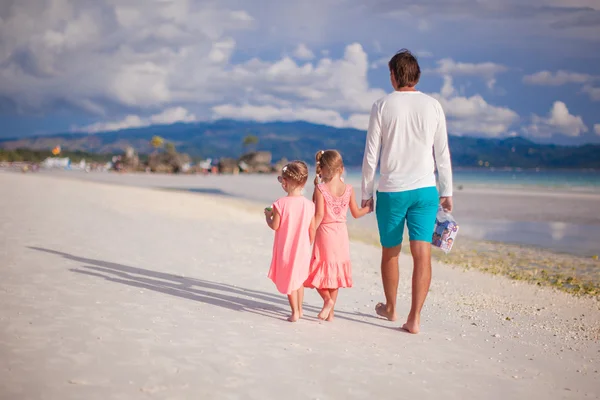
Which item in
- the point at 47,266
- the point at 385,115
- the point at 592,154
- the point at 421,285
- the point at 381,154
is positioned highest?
the point at 592,154

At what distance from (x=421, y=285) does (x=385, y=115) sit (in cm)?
138

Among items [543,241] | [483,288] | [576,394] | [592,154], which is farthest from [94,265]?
[592,154]

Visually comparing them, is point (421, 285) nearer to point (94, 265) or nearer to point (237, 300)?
point (237, 300)

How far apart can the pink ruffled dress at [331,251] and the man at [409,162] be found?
0.32 metres

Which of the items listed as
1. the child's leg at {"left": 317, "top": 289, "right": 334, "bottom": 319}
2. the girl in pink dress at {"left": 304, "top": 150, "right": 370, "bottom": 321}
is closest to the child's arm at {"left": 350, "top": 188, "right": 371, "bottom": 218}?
the girl in pink dress at {"left": 304, "top": 150, "right": 370, "bottom": 321}

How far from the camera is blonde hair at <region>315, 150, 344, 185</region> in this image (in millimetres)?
4742

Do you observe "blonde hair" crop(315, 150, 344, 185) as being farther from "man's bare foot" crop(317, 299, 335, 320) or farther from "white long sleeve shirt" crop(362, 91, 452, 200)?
"man's bare foot" crop(317, 299, 335, 320)

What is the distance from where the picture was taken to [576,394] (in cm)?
350

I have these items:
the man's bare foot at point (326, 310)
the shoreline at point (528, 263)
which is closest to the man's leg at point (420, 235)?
the man's bare foot at point (326, 310)

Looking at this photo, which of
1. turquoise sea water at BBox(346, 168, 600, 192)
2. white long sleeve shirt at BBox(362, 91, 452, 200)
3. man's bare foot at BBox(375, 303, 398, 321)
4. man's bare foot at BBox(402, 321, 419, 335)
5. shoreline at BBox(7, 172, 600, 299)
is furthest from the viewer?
turquoise sea water at BBox(346, 168, 600, 192)

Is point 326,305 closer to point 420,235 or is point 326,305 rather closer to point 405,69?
point 420,235

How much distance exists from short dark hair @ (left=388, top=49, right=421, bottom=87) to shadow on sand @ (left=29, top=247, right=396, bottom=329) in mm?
2037

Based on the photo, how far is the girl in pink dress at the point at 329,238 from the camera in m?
4.84

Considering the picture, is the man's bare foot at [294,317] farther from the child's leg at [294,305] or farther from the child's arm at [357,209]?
the child's arm at [357,209]
